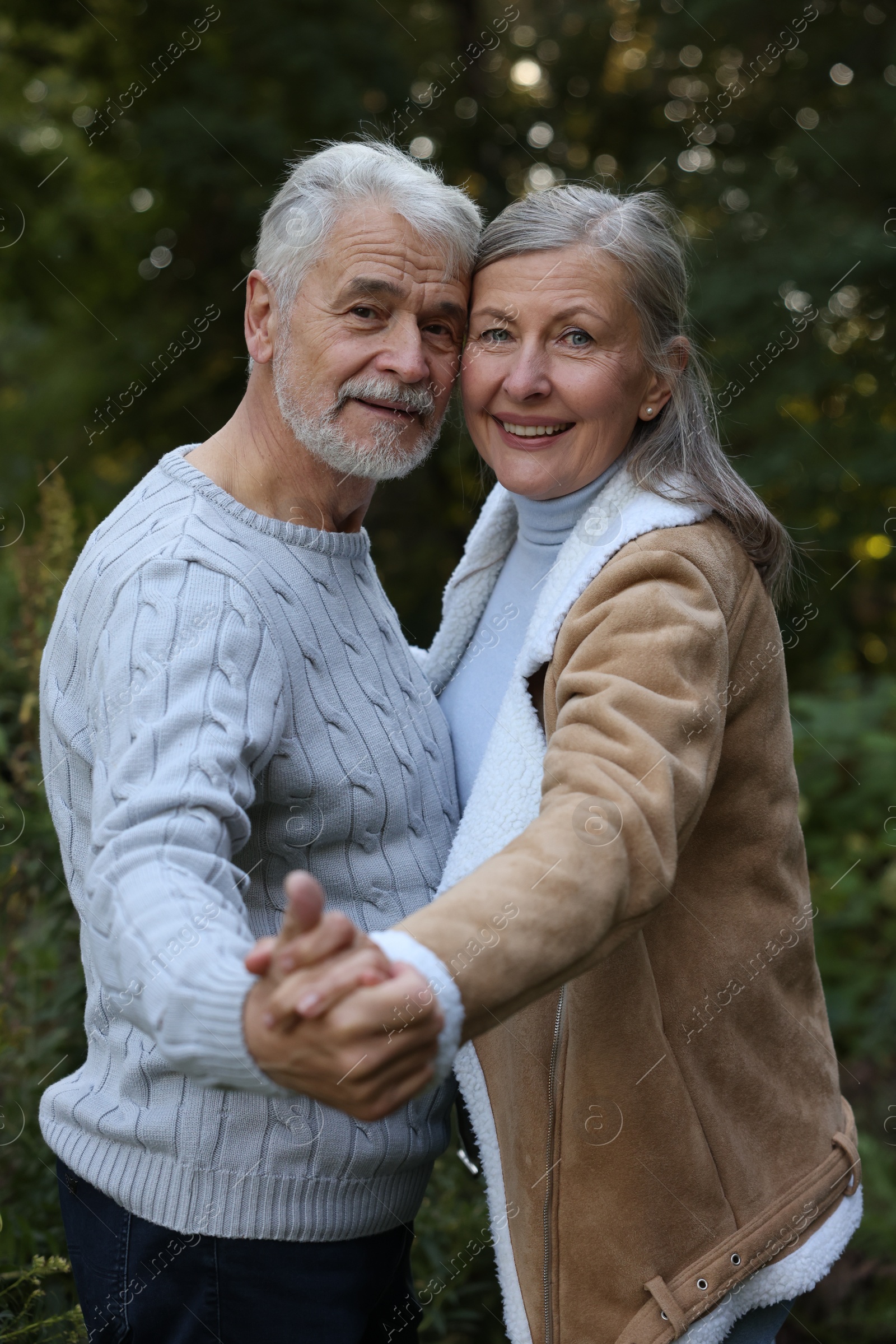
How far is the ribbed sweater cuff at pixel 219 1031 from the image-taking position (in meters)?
1.18

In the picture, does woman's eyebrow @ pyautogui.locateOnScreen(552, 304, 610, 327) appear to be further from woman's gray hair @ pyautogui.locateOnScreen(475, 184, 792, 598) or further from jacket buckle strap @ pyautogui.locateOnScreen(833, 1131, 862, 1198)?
jacket buckle strap @ pyautogui.locateOnScreen(833, 1131, 862, 1198)

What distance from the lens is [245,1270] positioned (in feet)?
5.51

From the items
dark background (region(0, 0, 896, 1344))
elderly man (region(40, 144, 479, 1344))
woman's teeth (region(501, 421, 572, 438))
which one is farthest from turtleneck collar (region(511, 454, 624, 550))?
dark background (region(0, 0, 896, 1344))

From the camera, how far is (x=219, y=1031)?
1.18 meters

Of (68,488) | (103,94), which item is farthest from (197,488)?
(103,94)

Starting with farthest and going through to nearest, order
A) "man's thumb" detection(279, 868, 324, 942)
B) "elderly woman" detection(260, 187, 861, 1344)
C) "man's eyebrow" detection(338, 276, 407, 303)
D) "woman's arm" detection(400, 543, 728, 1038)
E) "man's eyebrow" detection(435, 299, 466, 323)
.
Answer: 1. "man's eyebrow" detection(435, 299, 466, 323)
2. "man's eyebrow" detection(338, 276, 407, 303)
3. "elderly woman" detection(260, 187, 861, 1344)
4. "woman's arm" detection(400, 543, 728, 1038)
5. "man's thumb" detection(279, 868, 324, 942)

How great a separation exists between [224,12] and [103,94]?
1.19 m

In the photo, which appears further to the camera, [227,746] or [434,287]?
[434,287]

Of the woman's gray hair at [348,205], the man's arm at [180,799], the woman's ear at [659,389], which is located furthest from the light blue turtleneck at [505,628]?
the man's arm at [180,799]

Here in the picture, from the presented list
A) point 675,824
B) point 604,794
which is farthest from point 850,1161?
point 604,794

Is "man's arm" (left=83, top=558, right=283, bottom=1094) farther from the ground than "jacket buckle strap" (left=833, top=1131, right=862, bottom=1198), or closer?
farther from the ground

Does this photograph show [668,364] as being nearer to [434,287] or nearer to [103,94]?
[434,287]

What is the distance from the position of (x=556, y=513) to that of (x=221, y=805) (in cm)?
93

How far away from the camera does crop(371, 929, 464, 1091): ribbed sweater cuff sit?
1.18 m
